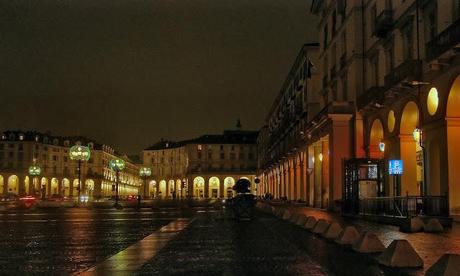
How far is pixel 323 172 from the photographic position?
162 feet

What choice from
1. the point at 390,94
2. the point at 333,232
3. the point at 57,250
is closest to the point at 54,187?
the point at 390,94

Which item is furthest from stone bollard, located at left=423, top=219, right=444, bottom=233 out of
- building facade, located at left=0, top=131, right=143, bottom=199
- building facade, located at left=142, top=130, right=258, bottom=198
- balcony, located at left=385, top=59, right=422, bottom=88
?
building facade, located at left=0, top=131, right=143, bottom=199

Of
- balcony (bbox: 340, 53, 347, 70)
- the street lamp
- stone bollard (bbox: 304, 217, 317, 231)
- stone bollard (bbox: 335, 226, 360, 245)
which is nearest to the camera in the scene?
stone bollard (bbox: 335, 226, 360, 245)

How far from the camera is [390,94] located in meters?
33.3

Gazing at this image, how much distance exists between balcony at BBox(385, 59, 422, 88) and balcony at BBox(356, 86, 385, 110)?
2.34 meters

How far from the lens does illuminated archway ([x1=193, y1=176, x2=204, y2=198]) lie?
168m

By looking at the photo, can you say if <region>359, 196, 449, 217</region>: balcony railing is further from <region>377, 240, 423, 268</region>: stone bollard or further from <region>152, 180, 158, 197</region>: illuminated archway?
<region>152, 180, 158, 197</region>: illuminated archway

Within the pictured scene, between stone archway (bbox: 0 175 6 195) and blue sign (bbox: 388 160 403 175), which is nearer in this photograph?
blue sign (bbox: 388 160 403 175)

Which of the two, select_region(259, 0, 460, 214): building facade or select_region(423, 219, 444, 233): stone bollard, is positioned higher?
select_region(259, 0, 460, 214): building facade

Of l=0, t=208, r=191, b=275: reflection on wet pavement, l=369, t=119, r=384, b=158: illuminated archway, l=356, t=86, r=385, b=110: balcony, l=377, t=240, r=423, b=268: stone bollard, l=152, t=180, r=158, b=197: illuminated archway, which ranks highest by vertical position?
l=356, t=86, r=385, b=110: balcony

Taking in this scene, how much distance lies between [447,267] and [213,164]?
16616cm

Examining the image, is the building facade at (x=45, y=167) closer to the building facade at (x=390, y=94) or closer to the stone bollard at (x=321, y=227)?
the building facade at (x=390, y=94)

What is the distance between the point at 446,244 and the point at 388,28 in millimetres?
19891

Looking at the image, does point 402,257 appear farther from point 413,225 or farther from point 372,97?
point 372,97
